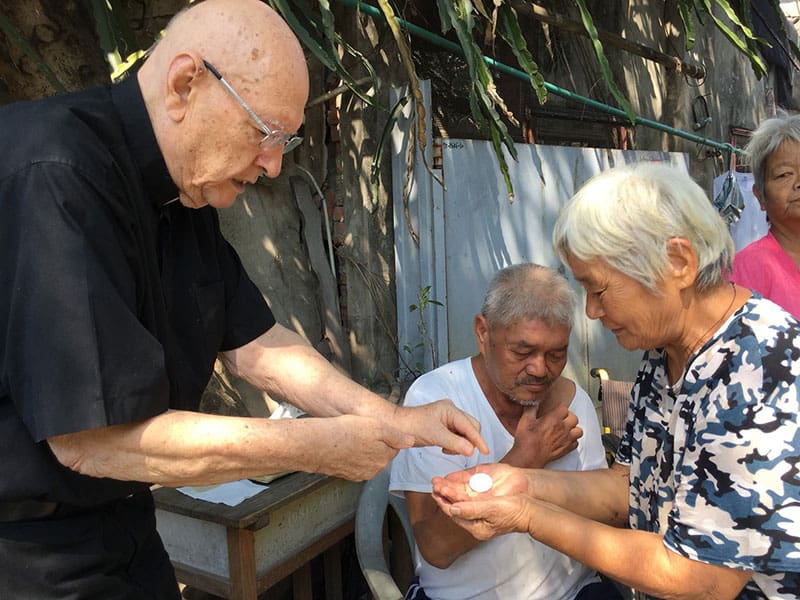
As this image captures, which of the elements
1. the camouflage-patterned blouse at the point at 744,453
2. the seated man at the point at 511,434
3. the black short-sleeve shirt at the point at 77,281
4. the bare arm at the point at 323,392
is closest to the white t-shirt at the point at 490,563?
the seated man at the point at 511,434

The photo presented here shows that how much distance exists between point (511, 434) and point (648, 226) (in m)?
0.93

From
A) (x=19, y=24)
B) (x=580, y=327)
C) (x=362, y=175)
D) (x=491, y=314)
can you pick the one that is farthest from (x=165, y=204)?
(x=580, y=327)

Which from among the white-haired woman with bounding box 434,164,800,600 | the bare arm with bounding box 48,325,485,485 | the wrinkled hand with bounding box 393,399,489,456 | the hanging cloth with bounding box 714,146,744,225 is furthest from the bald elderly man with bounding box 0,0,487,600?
the hanging cloth with bounding box 714,146,744,225

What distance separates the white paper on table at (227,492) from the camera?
2392 mm

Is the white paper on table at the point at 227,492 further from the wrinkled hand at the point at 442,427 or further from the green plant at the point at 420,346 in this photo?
the green plant at the point at 420,346

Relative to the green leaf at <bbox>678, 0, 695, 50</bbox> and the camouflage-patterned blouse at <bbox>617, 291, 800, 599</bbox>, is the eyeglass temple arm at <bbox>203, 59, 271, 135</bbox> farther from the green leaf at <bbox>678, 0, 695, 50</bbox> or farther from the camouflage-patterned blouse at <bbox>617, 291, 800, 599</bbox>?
the green leaf at <bbox>678, 0, 695, 50</bbox>

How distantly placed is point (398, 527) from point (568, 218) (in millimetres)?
1813

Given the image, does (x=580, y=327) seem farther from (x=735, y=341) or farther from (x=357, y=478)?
(x=357, y=478)

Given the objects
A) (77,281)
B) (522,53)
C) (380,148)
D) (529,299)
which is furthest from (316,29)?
(77,281)

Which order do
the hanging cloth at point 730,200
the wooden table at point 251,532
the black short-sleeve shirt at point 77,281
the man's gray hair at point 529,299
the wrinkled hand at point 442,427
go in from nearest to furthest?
the black short-sleeve shirt at point 77,281, the wrinkled hand at point 442,427, the man's gray hair at point 529,299, the wooden table at point 251,532, the hanging cloth at point 730,200

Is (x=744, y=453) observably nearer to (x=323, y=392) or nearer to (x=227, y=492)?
(x=323, y=392)

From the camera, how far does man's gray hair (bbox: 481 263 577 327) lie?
6.89ft

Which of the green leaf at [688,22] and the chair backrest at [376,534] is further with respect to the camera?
the green leaf at [688,22]

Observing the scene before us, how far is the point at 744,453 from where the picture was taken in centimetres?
134
